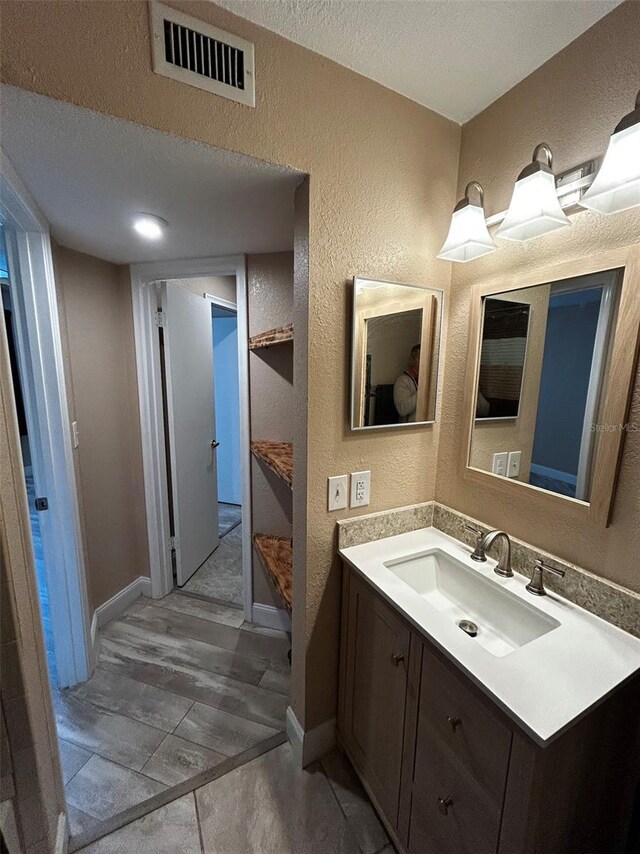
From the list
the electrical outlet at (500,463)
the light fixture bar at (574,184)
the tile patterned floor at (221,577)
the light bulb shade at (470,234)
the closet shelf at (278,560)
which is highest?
the light fixture bar at (574,184)

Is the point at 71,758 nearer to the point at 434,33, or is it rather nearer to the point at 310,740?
the point at 310,740

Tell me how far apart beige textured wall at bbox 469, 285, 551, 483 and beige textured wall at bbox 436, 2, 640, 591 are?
0.09 m

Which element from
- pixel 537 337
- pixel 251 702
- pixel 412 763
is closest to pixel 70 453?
pixel 251 702

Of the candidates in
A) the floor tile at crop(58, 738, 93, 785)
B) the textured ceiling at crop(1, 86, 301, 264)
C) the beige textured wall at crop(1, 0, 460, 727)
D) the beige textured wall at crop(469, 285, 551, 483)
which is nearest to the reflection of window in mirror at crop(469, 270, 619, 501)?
the beige textured wall at crop(469, 285, 551, 483)

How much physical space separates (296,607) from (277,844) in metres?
0.71

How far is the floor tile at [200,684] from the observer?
1.62m

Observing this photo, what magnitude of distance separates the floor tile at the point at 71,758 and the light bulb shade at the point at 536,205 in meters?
2.48

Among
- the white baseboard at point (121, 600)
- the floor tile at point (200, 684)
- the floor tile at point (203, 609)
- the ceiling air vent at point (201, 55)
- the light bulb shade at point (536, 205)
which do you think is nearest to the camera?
the ceiling air vent at point (201, 55)

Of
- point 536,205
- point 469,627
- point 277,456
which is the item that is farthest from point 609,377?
point 277,456

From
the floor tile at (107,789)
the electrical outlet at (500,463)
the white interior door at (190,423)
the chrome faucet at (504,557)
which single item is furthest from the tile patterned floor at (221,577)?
the electrical outlet at (500,463)

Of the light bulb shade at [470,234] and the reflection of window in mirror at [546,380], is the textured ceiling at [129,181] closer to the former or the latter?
the light bulb shade at [470,234]

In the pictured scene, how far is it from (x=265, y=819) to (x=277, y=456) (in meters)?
1.34

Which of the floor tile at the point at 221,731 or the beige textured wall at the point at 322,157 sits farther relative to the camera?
the floor tile at the point at 221,731

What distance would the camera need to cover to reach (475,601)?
4.00 ft
